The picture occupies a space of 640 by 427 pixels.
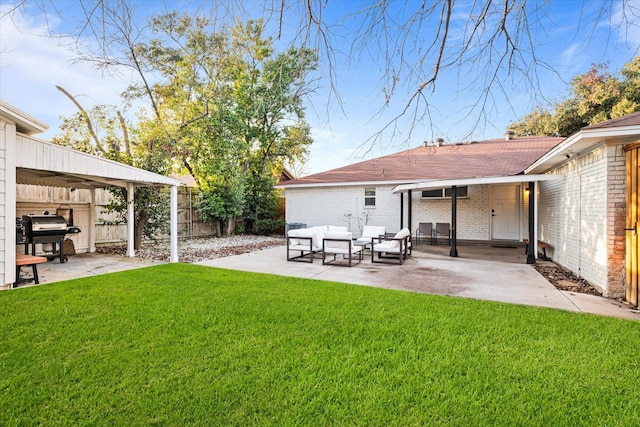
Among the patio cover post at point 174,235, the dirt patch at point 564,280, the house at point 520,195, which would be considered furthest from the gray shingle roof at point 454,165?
the patio cover post at point 174,235

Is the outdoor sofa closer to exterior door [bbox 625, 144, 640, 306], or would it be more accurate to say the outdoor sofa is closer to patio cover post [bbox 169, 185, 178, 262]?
patio cover post [bbox 169, 185, 178, 262]

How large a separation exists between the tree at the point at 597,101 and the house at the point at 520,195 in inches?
167

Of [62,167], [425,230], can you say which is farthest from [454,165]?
[62,167]

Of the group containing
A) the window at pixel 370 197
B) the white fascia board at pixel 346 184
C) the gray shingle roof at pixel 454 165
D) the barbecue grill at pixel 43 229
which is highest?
the gray shingle roof at pixel 454 165

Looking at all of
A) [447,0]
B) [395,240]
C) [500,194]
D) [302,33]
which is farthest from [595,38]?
[500,194]

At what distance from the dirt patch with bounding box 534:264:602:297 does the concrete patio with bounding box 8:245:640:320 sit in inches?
8.0

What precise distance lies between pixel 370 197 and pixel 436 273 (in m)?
7.95

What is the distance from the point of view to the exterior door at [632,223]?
4723 mm

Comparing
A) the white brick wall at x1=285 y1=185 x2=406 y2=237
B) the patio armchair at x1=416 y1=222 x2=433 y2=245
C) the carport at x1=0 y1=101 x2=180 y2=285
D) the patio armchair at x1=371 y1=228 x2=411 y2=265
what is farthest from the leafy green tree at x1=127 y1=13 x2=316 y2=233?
the patio armchair at x1=371 y1=228 x2=411 y2=265

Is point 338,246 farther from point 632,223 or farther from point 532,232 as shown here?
point 632,223

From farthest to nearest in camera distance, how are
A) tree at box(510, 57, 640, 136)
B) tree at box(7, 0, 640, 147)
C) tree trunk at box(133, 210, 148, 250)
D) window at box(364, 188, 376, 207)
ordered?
1. tree at box(510, 57, 640, 136)
2. window at box(364, 188, 376, 207)
3. tree trunk at box(133, 210, 148, 250)
4. tree at box(7, 0, 640, 147)

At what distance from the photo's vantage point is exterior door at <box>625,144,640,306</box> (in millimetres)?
4723

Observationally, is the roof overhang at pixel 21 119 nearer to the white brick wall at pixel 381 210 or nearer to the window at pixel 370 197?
the white brick wall at pixel 381 210

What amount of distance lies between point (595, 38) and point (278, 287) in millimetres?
5331
